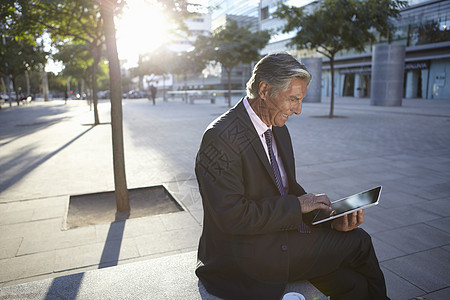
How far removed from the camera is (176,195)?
17.1 ft

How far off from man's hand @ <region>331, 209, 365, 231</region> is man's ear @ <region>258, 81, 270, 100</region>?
809 mm

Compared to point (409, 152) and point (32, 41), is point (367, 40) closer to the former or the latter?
point (409, 152)

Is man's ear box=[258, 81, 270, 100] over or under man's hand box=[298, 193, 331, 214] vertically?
over

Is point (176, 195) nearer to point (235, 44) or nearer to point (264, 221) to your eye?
point (264, 221)

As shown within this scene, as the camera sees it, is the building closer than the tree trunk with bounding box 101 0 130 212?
No

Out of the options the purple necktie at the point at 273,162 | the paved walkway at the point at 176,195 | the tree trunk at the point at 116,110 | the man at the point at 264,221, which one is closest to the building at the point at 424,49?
the paved walkway at the point at 176,195

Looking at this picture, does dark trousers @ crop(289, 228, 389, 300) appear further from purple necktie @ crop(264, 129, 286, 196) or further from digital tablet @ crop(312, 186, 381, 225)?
purple necktie @ crop(264, 129, 286, 196)

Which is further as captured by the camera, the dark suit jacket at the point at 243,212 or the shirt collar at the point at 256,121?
the shirt collar at the point at 256,121

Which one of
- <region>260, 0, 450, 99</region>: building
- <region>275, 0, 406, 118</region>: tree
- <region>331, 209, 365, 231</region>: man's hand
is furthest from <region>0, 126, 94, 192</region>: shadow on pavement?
<region>260, 0, 450, 99</region>: building

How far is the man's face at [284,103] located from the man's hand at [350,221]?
649 mm

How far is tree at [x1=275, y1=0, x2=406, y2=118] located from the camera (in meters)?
13.7

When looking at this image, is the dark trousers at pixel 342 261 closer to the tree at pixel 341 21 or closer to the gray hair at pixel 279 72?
the gray hair at pixel 279 72

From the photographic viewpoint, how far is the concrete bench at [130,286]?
6.93ft

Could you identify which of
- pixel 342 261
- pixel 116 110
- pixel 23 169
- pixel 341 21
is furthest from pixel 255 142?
pixel 341 21
